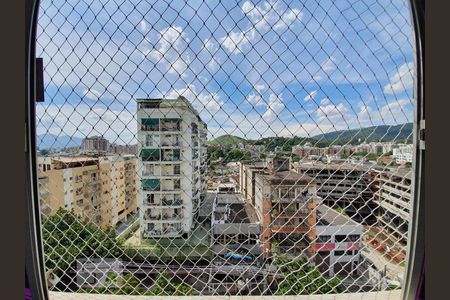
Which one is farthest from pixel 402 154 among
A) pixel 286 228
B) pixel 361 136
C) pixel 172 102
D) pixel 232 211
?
pixel 172 102

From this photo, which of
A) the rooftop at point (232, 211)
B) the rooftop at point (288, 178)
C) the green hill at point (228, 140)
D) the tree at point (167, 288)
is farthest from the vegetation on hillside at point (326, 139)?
the tree at point (167, 288)

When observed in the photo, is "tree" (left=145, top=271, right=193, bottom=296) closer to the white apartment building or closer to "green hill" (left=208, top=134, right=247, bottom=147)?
"green hill" (left=208, top=134, right=247, bottom=147)

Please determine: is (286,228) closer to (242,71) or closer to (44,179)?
(242,71)

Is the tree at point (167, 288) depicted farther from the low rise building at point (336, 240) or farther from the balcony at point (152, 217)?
the low rise building at point (336, 240)

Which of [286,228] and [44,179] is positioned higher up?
[44,179]

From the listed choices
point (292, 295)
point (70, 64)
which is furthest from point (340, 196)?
point (70, 64)

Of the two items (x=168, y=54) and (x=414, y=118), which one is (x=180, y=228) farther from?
(x=414, y=118)

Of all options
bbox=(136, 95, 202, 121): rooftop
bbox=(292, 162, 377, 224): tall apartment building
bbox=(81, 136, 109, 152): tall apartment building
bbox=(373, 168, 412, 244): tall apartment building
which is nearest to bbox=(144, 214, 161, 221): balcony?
bbox=(81, 136, 109, 152): tall apartment building
